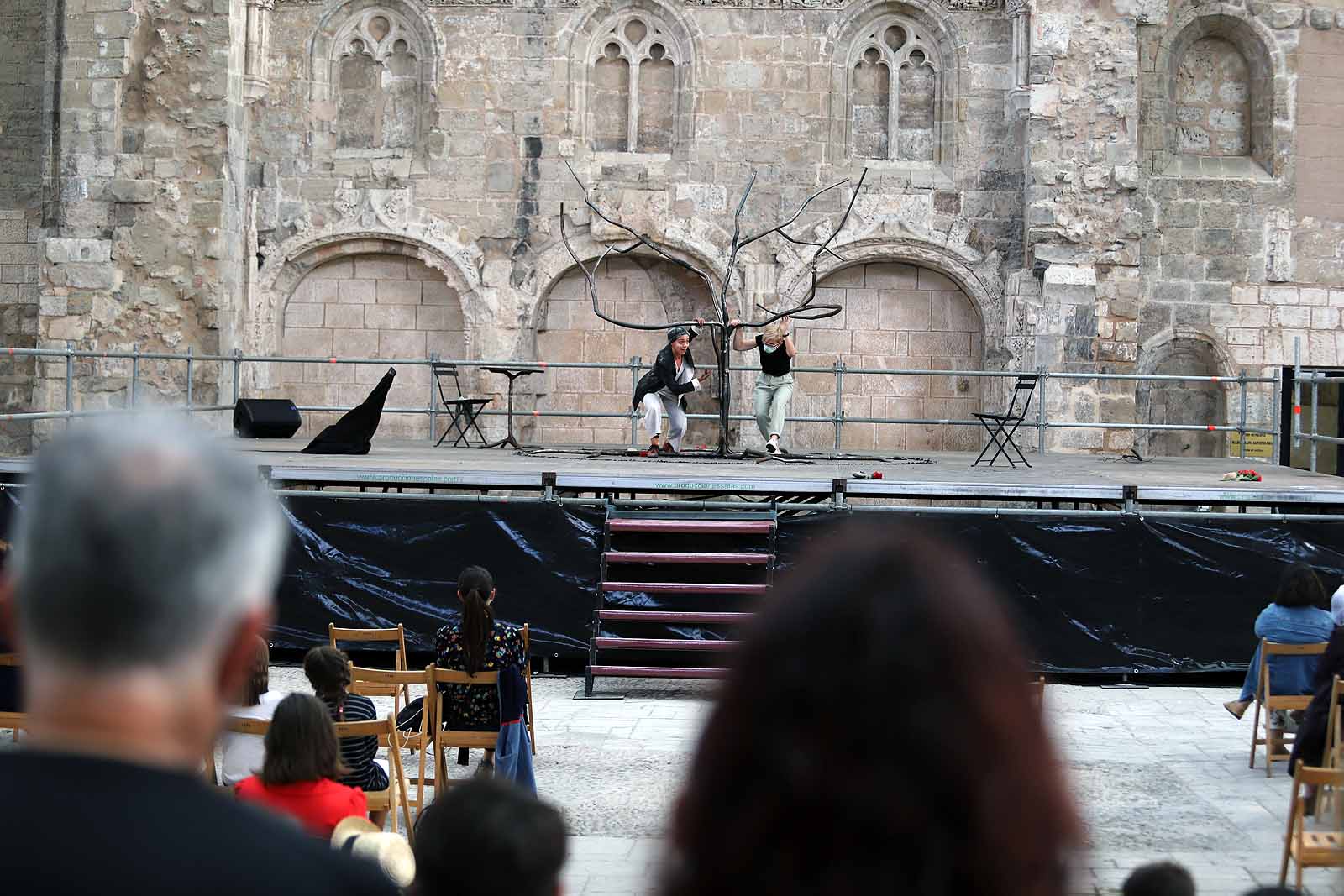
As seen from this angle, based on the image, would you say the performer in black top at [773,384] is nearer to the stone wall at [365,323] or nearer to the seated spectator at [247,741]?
the stone wall at [365,323]

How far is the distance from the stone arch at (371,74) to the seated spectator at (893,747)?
1679 cm

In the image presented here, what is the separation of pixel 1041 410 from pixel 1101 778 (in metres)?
7.87

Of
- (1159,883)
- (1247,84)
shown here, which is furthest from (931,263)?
(1159,883)

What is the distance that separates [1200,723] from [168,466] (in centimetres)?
851

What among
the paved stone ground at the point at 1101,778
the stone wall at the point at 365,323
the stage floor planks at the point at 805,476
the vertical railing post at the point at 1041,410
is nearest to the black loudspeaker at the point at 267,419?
the stage floor planks at the point at 805,476

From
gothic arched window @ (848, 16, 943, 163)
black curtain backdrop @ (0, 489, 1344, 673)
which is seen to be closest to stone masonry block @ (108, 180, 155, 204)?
gothic arched window @ (848, 16, 943, 163)

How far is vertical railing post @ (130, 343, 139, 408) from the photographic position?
15.2 meters

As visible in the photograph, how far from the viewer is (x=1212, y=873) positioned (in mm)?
5887

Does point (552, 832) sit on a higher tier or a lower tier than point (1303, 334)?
lower

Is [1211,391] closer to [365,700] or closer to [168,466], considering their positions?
[365,700]

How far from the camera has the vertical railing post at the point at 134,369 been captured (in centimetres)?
1519

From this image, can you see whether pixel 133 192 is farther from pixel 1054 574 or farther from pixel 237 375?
pixel 1054 574

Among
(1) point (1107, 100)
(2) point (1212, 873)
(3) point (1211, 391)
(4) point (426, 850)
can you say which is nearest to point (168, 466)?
(4) point (426, 850)

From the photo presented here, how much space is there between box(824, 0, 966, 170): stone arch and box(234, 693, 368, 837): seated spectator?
1393 cm
